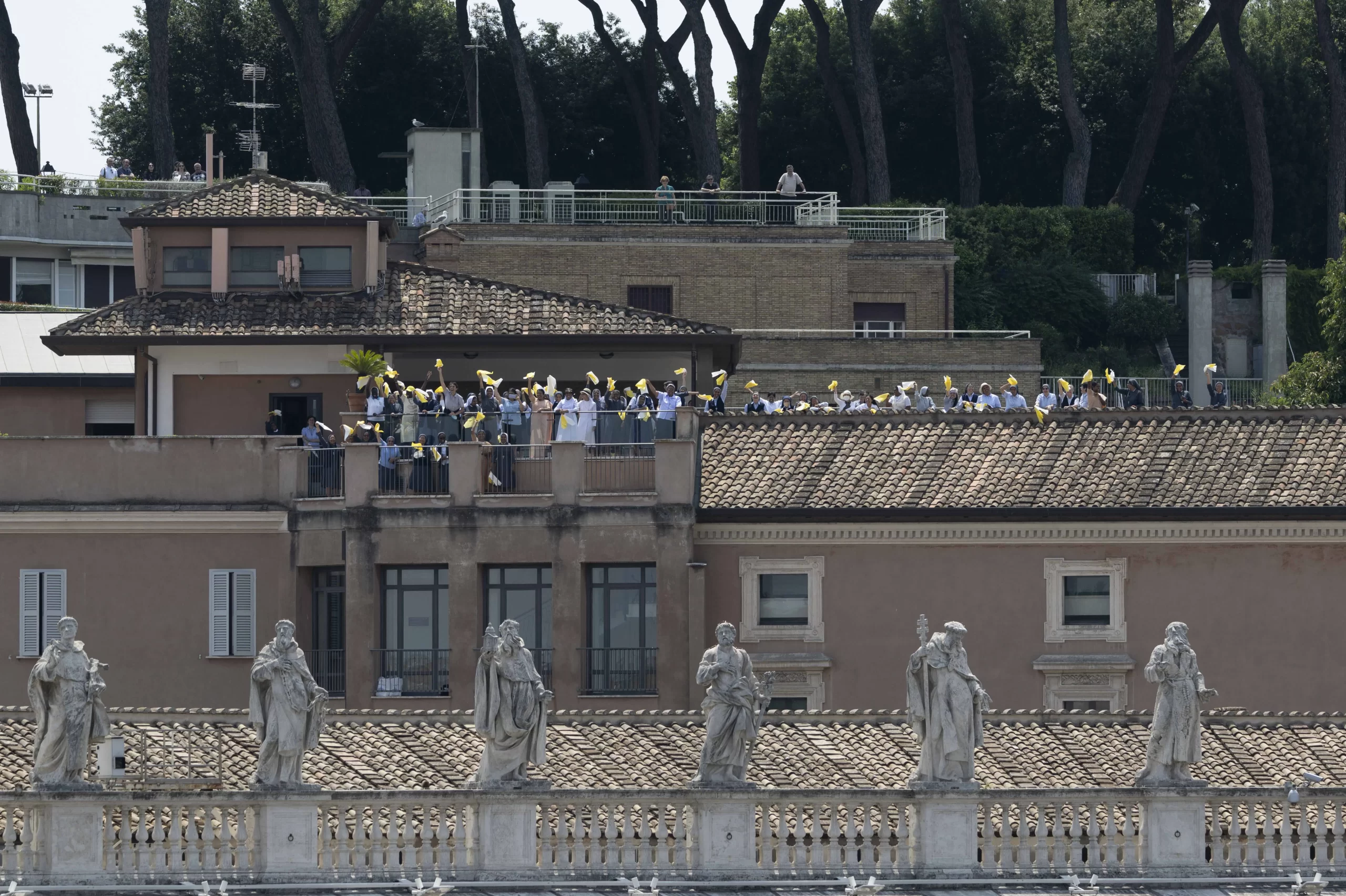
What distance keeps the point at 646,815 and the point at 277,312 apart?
94.5 ft

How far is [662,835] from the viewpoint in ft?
136

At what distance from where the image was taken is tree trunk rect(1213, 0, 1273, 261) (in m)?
95.6

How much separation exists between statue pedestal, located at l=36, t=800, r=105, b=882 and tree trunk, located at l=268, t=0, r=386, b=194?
169 ft

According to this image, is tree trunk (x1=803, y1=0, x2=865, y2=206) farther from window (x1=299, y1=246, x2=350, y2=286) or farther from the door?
the door

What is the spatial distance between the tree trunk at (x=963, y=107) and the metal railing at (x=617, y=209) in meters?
9.63

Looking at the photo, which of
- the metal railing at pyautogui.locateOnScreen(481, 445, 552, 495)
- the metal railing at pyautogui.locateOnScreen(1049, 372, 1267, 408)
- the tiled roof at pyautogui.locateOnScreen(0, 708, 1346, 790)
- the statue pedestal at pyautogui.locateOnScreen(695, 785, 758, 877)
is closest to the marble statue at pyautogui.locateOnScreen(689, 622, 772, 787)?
the statue pedestal at pyautogui.locateOnScreen(695, 785, 758, 877)

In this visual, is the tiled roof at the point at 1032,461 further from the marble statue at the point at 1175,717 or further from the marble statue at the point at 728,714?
the marble statue at the point at 728,714

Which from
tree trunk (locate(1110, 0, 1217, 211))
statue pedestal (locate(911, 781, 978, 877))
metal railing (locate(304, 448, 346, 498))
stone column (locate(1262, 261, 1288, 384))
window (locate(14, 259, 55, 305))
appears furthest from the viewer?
tree trunk (locate(1110, 0, 1217, 211))

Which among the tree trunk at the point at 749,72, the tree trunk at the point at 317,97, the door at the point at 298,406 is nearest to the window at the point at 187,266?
the door at the point at 298,406

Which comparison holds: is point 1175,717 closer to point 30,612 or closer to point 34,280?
point 30,612

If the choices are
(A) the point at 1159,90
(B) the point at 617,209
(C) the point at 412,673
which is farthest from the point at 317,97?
(C) the point at 412,673

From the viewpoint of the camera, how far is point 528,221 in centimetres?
8644

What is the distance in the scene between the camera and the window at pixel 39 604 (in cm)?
6169

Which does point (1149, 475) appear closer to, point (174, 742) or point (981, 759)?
point (981, 759)
